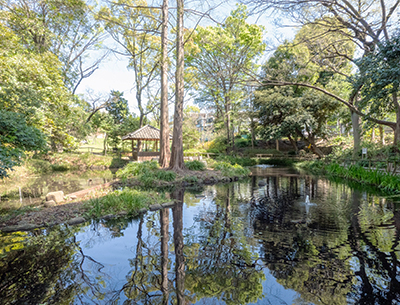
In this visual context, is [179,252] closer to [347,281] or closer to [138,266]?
[138,266]

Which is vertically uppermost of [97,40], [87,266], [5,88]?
[97,40]

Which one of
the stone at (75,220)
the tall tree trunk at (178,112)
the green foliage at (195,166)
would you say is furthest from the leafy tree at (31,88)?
the green foliage at (195,166)

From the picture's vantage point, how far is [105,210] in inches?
218

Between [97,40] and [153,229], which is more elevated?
[97,40]

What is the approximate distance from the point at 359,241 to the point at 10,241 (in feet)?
19.0

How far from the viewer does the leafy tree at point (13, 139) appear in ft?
13.9

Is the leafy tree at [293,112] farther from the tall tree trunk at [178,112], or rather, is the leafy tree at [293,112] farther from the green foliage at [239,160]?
the tall tree trunk at [178,112]

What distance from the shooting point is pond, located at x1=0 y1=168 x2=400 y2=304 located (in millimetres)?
2506

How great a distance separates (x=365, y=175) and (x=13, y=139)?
12.6 metres

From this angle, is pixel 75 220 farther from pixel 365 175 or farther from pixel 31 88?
pixel 365 175

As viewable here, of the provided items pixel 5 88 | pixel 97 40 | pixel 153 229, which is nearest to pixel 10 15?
pixel 5 88

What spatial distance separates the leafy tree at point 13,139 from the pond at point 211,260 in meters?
1.35

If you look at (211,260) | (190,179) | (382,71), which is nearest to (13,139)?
(211,260)

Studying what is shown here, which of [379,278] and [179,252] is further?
[179,252]
